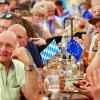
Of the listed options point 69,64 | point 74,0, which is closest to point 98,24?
point 69,64

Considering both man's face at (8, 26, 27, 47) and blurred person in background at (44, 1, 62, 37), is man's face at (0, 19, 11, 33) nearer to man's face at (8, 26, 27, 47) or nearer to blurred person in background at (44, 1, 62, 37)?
man's face at (8, 26, 27, 47)

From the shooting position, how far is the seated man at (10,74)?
3346 mm

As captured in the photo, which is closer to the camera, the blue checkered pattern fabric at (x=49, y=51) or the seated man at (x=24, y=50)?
the seated man at (x=24, y=50)

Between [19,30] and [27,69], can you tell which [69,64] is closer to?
[19,30]

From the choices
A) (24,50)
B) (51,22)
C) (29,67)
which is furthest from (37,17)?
(29,67)

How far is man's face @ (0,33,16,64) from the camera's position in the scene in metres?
3.42

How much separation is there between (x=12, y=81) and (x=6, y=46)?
0.28 meters

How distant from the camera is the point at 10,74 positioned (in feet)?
11.1

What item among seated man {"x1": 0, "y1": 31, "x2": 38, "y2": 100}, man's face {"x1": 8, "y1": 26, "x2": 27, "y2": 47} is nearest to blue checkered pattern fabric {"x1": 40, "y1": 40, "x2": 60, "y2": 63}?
man's face {"x1": 8, "y1": 26, "x2": 27, "y2": 47}

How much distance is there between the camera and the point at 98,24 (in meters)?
4.82

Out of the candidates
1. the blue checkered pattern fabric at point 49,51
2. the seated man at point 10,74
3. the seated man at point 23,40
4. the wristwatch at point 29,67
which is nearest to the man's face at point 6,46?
the seated man at point 10,74

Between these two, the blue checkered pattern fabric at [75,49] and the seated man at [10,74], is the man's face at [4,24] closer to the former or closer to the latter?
the blue checkered pattern fabric at [75,49]

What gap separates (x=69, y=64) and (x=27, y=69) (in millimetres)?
941

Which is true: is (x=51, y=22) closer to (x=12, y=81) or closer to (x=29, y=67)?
(x=29, y=67)
